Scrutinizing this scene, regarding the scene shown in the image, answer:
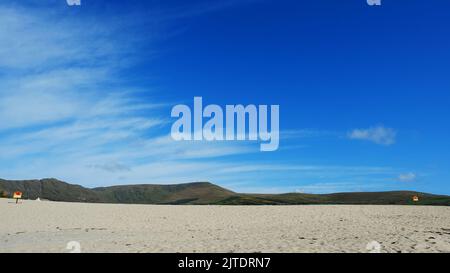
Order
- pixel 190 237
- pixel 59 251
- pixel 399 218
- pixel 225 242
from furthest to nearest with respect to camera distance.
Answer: pixel 399 218, pixel 190 237, pixel 225 242, pixel 59 251

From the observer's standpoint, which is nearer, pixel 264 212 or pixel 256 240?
pixel 256 240

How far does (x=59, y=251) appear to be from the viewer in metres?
19.8

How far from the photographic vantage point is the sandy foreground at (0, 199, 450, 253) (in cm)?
2105

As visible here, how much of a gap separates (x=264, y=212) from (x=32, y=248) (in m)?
25.0

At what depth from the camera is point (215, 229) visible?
30.1 metres

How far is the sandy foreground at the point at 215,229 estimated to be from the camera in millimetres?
21047

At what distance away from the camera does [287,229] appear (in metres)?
29.4

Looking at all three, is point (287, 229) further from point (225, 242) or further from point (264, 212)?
point (264, 212)
